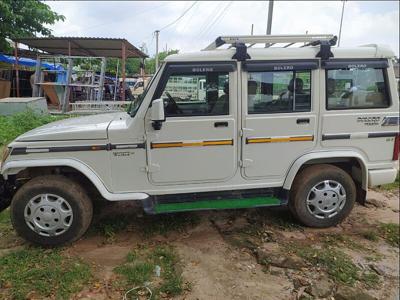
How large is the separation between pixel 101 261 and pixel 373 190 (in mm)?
4930

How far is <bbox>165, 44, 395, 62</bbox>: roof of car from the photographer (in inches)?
161

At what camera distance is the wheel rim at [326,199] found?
15.1ft

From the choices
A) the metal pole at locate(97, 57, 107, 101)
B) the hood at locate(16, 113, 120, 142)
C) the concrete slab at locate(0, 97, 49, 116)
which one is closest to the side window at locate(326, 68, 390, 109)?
the hood at locate(16, 113, 120, 142)

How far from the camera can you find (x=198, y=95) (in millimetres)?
4215

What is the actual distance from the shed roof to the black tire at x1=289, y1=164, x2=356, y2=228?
960 centimetres

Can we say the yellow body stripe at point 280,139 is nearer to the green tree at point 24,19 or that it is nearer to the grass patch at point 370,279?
the grass patch at point 370,279

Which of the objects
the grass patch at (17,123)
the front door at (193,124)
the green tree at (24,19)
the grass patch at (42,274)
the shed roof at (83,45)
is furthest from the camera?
the green tree at (24,19)

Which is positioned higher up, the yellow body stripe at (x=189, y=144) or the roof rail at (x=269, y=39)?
the roof rail at (x=269, y=39)

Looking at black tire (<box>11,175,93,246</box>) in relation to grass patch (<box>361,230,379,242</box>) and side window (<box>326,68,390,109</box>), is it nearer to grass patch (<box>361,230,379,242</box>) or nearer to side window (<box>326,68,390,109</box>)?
side window (<box>326,68,390,109</box>)

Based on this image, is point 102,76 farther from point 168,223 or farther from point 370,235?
point 370,235

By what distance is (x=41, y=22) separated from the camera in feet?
49.7

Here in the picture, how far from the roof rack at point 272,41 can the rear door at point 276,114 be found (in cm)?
14

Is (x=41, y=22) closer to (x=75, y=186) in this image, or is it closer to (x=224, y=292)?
(x=75, y=186)

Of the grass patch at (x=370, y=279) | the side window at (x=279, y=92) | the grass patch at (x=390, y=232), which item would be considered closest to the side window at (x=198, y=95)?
the side window at (x=279, y=92)
